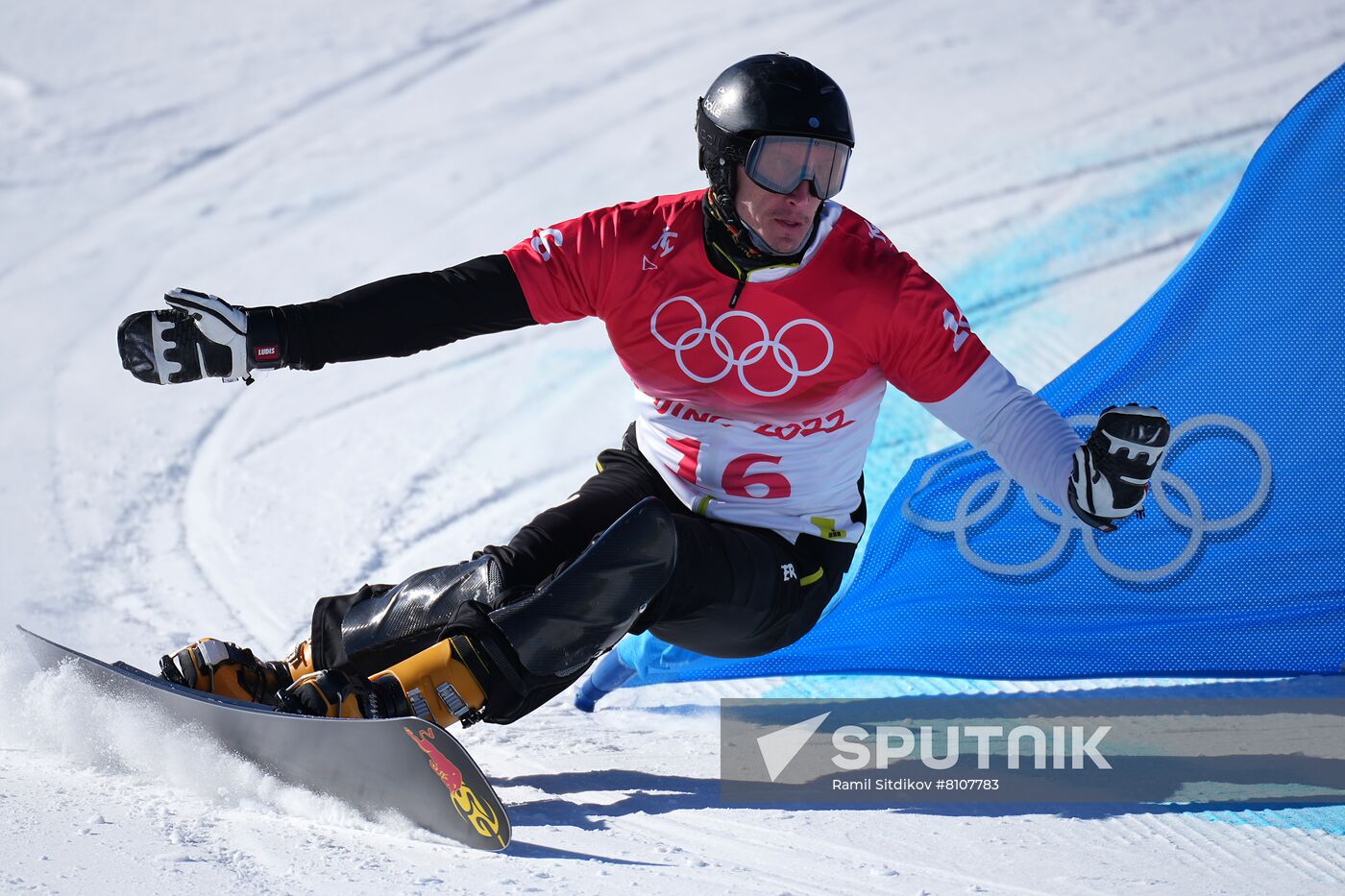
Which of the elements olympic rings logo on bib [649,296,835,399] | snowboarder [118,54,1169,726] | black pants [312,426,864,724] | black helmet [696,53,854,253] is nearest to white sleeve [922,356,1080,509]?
snowboarder [118,54,1169,726]

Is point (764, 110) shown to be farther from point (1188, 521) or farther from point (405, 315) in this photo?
point (1188, 521)

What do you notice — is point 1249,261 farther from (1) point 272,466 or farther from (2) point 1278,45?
(2) point 1278,45

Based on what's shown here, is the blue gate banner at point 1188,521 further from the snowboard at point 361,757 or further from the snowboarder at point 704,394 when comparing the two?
the snowboard at point 361,757

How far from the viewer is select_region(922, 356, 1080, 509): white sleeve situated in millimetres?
3176

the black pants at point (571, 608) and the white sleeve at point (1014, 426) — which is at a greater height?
the white sleeve at point (1014, 426)

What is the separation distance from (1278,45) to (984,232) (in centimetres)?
274

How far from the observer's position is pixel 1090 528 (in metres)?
4.14

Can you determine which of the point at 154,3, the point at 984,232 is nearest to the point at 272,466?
the point at 984,232

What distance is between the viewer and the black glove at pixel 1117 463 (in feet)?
9.63

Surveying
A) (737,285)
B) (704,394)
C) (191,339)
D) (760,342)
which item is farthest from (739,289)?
(191,339)

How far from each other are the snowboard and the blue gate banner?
1.29 metres

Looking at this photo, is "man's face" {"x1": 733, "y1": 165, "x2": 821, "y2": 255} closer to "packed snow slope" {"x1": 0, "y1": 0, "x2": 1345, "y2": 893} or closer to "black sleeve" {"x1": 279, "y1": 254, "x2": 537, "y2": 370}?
"black sleeve" {"x1": 279, "y1": 254, "x2": 537, "y2": 370}

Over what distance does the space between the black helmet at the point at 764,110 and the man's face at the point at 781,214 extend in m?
0.06

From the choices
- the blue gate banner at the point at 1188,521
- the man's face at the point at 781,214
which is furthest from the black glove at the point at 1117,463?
the blue gate banner at the point at 1188,521
